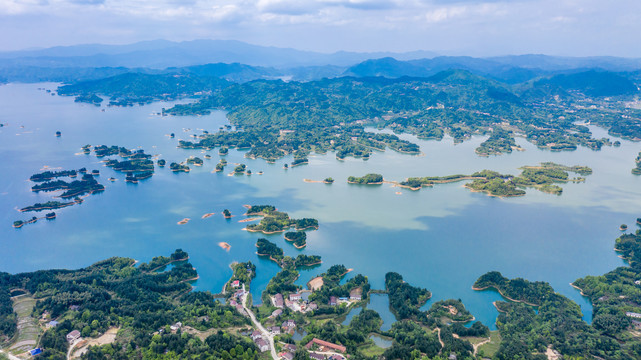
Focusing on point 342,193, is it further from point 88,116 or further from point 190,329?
point 88,116

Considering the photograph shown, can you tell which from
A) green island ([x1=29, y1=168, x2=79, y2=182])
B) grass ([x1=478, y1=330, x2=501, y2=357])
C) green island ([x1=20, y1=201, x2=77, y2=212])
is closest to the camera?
grass ([x1=478, y1=330, x2=501, y2=357])

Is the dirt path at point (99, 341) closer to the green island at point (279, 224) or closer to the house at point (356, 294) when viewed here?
the house at point (356, 294)

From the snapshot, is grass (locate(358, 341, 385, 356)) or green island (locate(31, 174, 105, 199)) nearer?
grass (locate(358, 341, 385, 356))

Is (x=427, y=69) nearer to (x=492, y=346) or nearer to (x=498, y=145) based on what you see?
(x=498, y=145)

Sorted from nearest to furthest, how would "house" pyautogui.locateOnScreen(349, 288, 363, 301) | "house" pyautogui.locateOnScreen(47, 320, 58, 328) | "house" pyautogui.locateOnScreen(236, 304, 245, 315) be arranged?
1. "house" pyautogui.locateOnScreen(47, 320, 58, 328)
2. "house" pyautogui.locateOnScreen(236, 304, 245, 315)
3. "house" pyautogui.locateOnScreen(349, 288, 363, 301)

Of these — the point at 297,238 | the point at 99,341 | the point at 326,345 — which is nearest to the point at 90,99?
the point at 297,238

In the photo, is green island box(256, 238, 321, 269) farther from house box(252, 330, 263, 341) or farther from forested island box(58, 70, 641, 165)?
forested island box(58, 70, 641, 165)

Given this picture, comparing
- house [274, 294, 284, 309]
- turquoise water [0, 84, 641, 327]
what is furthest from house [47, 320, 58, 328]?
house [274, 294, 284, 309]
